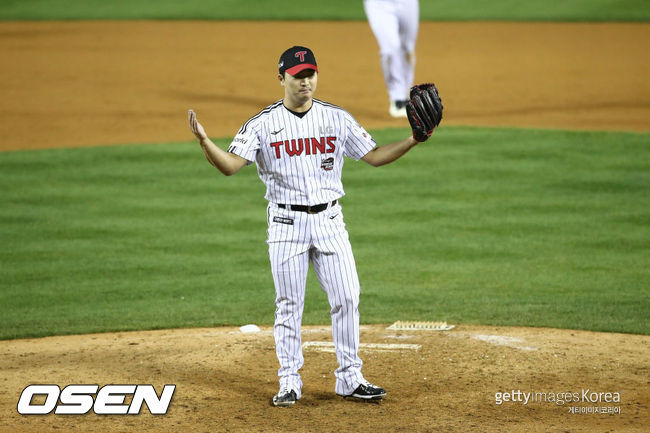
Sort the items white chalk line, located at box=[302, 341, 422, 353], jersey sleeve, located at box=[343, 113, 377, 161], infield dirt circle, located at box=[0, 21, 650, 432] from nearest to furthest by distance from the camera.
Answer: infield dirt circle, located at box=[0, 21, 650, 432] < jersey sleeve, located at box=[343, 113, 377, 161] < white chalk line, located at box=[302, 341, 422, 353]

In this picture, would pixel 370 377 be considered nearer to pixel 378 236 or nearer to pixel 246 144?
pixel 246 144

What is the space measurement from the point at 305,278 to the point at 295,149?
0.67 m

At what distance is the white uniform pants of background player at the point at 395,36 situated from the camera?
13.9 metres

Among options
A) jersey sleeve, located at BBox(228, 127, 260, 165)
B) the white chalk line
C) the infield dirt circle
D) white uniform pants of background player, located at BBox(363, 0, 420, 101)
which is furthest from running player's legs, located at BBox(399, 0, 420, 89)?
jersey sleeve, located at BBox(228, 127, 260, 165)

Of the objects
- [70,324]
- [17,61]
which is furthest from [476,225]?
[17,61]

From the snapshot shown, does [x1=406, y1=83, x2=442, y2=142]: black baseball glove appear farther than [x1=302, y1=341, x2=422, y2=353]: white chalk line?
No

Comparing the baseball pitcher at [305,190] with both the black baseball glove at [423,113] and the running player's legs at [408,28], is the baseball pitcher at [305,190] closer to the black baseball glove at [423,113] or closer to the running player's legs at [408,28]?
the black baseball glove at [423,113]

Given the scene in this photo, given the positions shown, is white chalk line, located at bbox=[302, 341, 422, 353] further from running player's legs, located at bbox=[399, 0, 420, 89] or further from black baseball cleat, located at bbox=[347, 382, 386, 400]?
running player's legs, located at bbox=[399, 0, 420, 89]

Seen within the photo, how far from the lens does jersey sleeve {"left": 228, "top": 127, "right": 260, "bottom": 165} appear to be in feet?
17.9

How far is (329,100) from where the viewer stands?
51.6 feet

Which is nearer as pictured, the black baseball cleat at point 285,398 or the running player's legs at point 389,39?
the black baseball cleat at point 285,398

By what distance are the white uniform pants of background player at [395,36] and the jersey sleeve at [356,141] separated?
8.25 metres

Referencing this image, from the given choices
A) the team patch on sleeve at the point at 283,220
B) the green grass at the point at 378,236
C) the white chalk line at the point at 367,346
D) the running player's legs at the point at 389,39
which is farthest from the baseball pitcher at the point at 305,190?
the running player's legs at the point at 389,39

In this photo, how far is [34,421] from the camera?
535cm
